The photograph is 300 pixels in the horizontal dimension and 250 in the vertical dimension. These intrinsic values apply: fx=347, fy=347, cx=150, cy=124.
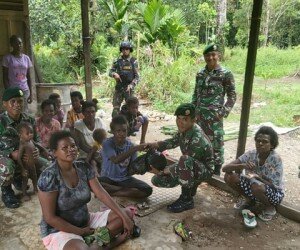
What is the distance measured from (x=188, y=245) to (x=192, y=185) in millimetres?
651

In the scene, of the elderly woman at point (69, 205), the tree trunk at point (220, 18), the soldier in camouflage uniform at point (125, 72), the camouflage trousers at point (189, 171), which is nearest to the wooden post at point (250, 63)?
the camouflage trousers at point (189, 171)

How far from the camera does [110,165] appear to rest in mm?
3637

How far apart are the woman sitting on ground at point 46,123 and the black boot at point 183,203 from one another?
175 cm

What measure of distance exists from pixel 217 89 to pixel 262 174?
1.21 meters

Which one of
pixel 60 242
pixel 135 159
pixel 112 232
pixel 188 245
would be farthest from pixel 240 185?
pixel 60 242

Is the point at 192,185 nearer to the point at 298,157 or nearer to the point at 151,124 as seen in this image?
the point at 298,157

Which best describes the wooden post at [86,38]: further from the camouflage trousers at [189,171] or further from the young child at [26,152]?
the camouflage trousers at [189,171]

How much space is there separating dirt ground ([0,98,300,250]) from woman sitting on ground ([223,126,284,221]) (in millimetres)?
246

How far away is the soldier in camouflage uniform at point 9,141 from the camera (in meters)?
3.47

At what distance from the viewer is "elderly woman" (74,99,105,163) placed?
4.21 metres

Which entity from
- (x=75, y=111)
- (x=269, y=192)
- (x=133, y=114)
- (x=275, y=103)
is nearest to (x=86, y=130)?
(x=75, y=111)

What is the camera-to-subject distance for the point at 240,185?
342cm

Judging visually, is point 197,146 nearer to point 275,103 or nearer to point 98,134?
point 98,134

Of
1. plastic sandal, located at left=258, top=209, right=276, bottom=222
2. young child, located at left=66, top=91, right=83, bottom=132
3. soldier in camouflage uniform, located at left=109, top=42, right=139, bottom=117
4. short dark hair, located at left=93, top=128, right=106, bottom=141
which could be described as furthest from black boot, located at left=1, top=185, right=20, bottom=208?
soldier in camouflage uniform, located at left=109, top=42, right=139, bottom=117
